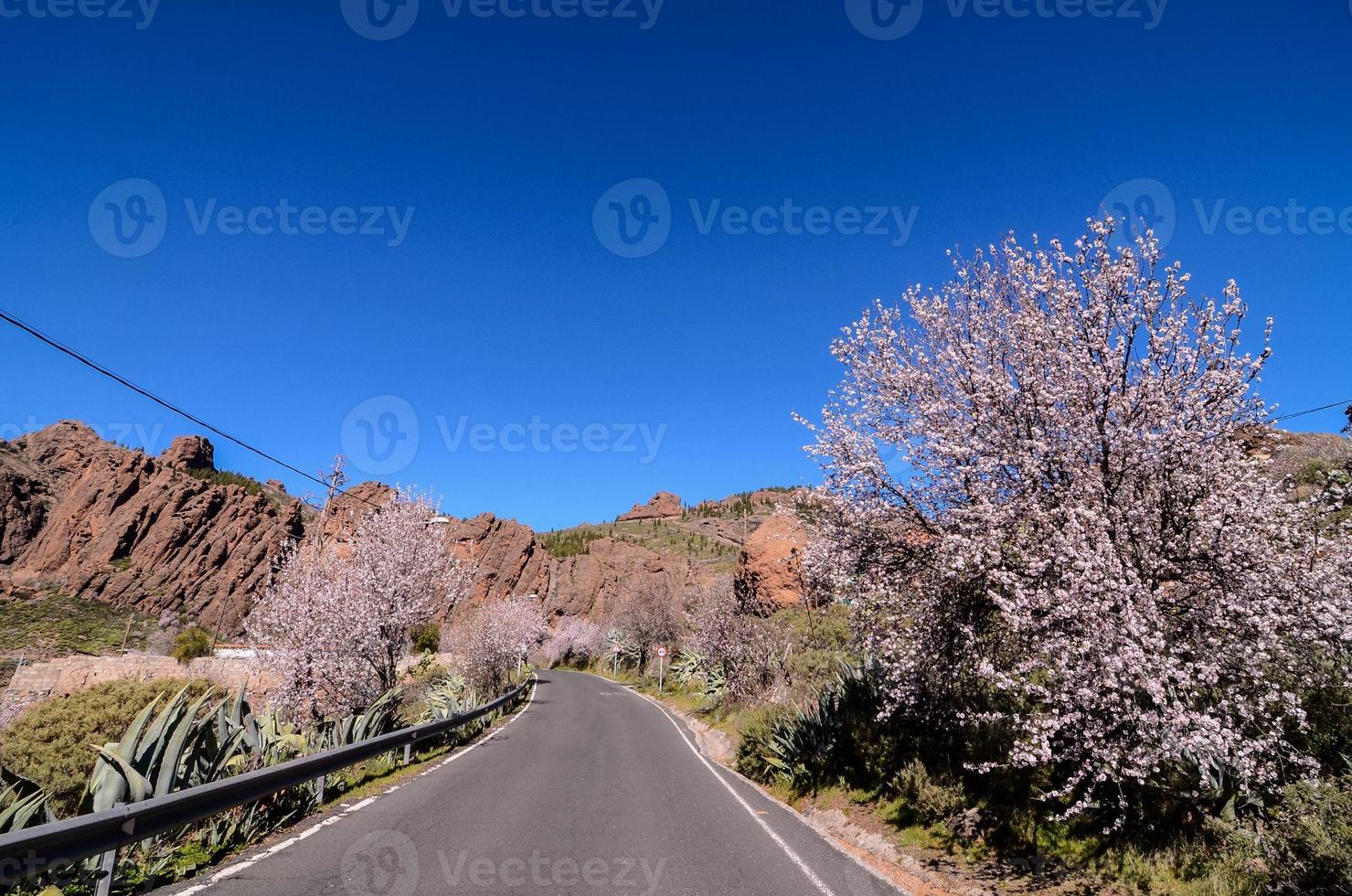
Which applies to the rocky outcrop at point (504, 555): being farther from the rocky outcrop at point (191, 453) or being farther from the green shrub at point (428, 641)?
the rocky outcrop at point (191, 453)

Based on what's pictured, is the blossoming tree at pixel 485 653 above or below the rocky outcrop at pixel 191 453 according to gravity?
below

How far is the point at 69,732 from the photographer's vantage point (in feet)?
48.2

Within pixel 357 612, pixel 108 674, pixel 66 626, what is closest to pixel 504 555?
pixel 66 626

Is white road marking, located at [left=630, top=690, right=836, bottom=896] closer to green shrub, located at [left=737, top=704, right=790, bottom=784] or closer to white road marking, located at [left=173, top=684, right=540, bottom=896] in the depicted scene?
green shrub, located at [left=737, top=704, right=790, bottom=784]

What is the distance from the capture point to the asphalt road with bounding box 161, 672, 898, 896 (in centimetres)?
622

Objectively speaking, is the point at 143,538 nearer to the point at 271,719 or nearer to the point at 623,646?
the point at 623,646

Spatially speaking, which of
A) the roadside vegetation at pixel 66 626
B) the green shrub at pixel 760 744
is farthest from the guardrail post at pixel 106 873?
the roadside vegetation at pixel 66 626

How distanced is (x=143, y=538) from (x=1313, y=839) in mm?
106191

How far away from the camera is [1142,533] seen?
6699mm

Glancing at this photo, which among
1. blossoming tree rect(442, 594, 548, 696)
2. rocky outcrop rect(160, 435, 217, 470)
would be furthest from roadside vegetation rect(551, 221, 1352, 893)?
rocky outcrop rect(160, 435, 217, 470)

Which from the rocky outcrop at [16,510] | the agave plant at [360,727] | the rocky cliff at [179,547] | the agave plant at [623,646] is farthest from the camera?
the rocky outcrop at [16,510]

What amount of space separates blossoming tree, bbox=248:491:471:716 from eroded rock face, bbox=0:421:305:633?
63060 millimetres
